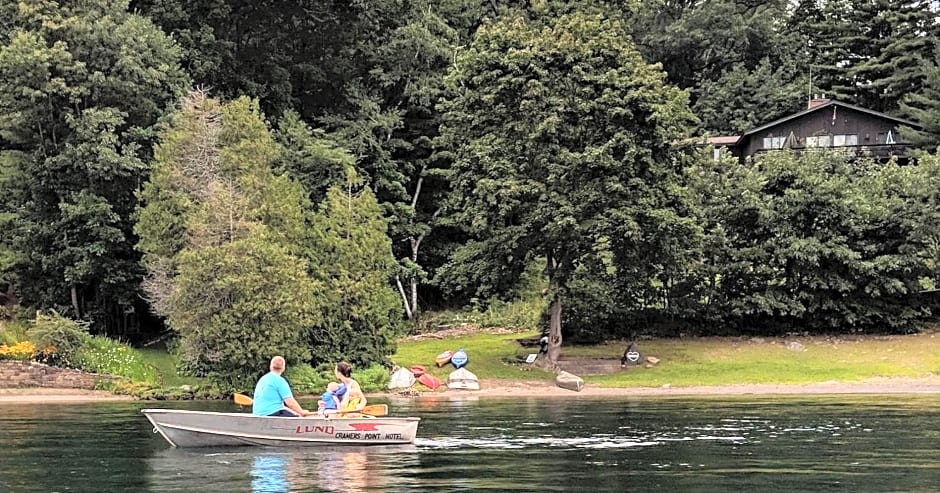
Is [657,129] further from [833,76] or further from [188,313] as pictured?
[833,76]

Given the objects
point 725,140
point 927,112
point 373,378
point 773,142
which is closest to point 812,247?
point 373,378

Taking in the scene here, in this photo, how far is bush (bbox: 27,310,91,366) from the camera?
43.2m

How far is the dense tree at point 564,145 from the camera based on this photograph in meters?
44.7

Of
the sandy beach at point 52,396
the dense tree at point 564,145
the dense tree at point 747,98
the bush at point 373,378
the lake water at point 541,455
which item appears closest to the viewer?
the lake water at point 541,455

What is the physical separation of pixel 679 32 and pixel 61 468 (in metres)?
86.6

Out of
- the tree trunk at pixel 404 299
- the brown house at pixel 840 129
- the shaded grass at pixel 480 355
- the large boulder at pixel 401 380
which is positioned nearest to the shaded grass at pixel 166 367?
the large boulder at pixel 401 380

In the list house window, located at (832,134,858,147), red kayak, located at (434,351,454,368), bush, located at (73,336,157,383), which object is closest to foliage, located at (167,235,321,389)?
bush, located at (73,336,157,383)

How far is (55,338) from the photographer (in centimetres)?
4347

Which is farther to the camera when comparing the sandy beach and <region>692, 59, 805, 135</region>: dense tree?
<region>692, 59, 805, 135</region>: dense tree

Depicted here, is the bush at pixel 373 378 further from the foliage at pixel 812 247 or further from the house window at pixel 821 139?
the house window at pixel 821 139

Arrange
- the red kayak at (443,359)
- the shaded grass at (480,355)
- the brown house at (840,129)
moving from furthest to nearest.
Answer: the brown house at (840,129) → the red kayak at (443,359) → the shaded grass at (480,355)

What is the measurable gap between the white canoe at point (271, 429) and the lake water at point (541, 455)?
0.32 metres

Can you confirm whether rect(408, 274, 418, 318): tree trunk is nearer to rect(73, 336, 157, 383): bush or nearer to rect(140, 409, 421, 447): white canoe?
rect(73, 336, 157, 383): bush

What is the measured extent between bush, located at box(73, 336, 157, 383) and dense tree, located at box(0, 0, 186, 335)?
17.6 ft
